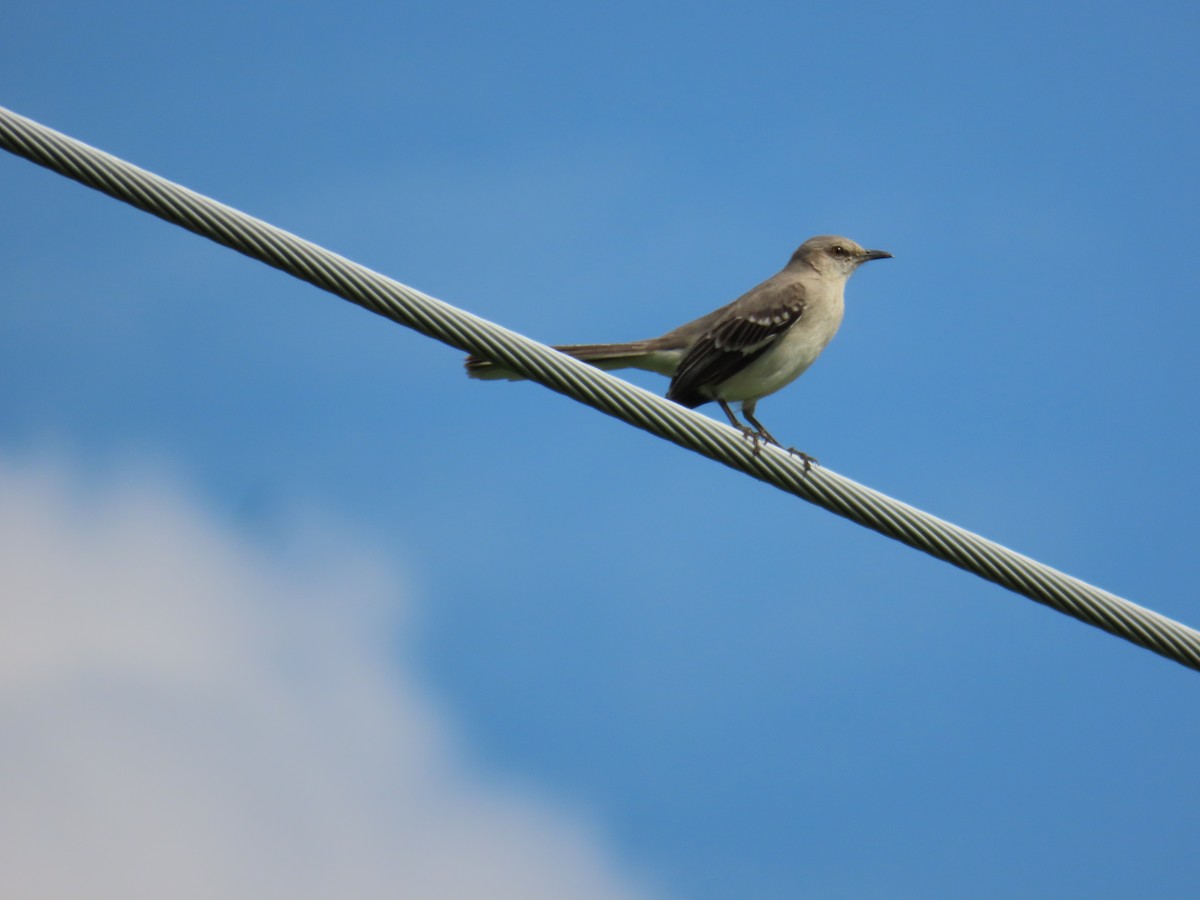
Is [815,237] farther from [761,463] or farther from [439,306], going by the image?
[439,306]

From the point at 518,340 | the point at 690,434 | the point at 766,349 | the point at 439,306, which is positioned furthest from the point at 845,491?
the point at 766,349

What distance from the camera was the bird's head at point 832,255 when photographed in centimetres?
1072

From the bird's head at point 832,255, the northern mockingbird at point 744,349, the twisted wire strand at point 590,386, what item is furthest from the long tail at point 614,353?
the twisted wire strand at point 590,386

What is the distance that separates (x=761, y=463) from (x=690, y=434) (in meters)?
0.35

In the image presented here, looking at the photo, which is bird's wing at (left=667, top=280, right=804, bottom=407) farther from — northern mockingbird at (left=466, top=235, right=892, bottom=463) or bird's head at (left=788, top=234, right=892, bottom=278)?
bird's head at (left=788, top=234, right=892, bottom=278)

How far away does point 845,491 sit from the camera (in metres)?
5.60

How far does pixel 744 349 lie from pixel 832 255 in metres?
1.80

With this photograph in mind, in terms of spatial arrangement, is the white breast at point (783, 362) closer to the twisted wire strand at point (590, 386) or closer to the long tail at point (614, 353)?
the long tail at point (614, 353)

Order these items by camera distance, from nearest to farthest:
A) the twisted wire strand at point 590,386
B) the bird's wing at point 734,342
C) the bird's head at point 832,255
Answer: the twisted wire strand at point 590,386, the bird's wing at point 734,342, the bird's head at point 832,255

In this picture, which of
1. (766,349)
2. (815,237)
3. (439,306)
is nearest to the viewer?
(439,306)

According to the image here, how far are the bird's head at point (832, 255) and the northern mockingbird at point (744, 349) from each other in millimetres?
409

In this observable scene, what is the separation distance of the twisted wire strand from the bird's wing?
3951 mm

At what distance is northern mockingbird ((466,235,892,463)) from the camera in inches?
379

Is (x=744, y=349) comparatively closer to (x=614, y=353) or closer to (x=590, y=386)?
(x=614, y=353)
